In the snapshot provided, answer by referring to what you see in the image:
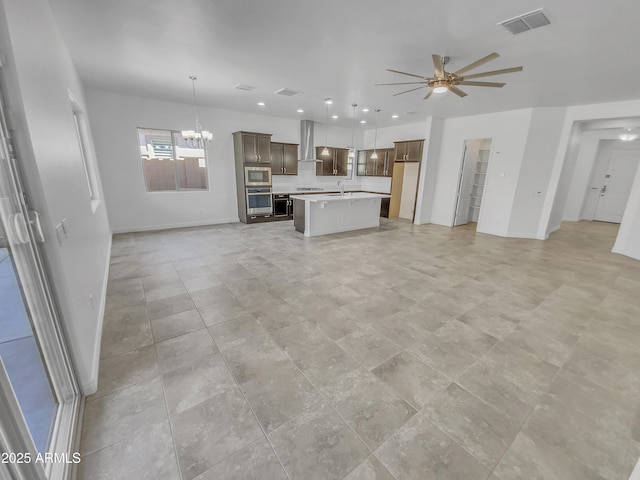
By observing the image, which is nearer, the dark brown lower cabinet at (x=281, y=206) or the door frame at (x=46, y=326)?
the door frame at (x=46, y=326)

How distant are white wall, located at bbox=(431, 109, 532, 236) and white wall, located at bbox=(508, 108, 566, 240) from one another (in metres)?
0.11

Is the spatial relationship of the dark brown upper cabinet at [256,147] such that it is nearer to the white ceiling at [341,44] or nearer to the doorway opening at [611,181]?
the white ceiling at [341,44]

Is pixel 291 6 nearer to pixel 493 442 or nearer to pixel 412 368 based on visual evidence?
pixel 412 368

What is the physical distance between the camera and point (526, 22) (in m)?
2.62

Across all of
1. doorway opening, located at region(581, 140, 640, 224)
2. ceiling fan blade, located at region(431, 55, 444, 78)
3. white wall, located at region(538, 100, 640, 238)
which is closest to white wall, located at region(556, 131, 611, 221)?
doorway opening, located at region(581, 140, 640, 224)

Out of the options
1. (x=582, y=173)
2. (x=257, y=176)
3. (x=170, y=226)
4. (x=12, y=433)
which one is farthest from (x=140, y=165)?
(x=582, y=173)

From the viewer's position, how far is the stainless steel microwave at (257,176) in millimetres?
7035

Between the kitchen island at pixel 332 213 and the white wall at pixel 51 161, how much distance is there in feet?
13.4

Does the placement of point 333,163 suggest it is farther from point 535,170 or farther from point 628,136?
point 628,136

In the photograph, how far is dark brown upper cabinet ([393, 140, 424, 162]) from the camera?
303 inches

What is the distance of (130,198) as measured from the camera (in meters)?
6.04

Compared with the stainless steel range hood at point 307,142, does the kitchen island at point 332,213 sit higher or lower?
lower

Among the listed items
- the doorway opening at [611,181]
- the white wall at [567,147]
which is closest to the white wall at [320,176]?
the white wall at [567,147]

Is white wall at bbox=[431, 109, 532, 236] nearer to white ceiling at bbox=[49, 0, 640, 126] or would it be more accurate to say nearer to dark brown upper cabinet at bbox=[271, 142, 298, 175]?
white ceiling at bbox=[49, 0, 640, 126]
